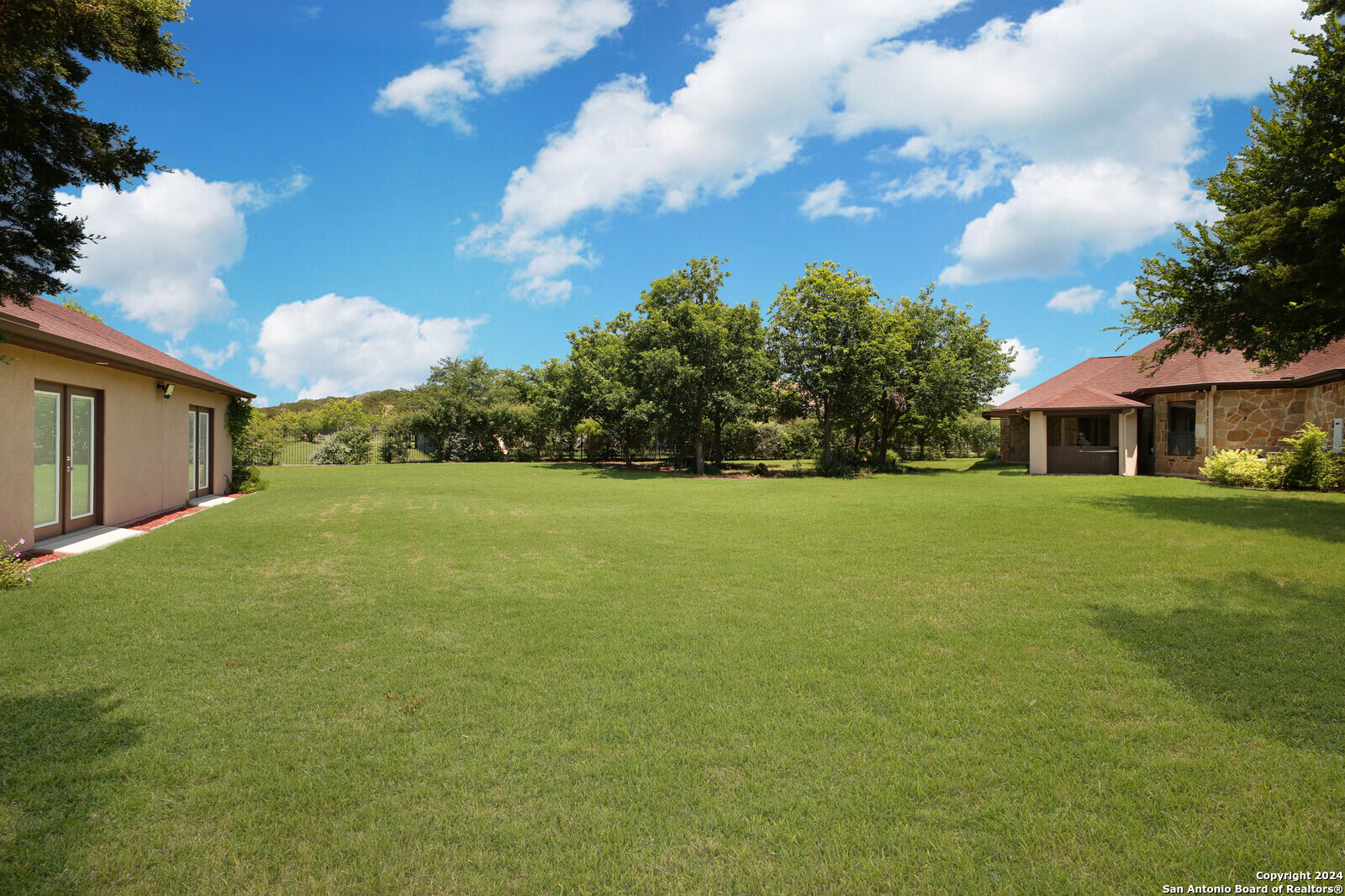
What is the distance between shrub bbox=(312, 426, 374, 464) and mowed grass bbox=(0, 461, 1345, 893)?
27.3 m

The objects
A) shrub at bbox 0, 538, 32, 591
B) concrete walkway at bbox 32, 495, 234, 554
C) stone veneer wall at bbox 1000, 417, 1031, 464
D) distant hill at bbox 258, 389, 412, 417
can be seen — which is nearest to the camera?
shrub at bbox 0, 538, 32, 591

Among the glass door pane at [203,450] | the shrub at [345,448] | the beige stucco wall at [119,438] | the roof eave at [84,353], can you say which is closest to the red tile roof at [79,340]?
A: the roof eave at [84,353]

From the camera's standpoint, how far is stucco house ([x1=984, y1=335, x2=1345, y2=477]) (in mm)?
17828

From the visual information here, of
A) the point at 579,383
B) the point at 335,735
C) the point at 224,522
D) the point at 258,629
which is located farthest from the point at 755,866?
the point at 579,383

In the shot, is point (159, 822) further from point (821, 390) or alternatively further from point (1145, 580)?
point (821, 390)

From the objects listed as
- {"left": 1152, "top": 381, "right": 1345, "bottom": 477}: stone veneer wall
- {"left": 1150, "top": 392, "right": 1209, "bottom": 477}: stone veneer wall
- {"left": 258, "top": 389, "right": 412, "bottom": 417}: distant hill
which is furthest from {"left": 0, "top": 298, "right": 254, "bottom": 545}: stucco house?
{"left": 258, "top": 389, "right": 412, "bottom": 417}: distant hill

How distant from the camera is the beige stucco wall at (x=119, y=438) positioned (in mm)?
7980

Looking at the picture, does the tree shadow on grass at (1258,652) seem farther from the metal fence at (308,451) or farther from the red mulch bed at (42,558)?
the metal fence at (308,451)

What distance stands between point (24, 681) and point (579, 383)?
25724 millimetres

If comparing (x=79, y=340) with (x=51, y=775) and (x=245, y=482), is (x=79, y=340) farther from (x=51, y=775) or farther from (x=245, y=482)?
(x=245, y=482)

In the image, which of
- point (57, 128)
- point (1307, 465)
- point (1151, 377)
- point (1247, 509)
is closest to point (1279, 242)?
point (1247, 509)

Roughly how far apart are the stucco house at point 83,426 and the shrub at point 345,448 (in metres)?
19.3

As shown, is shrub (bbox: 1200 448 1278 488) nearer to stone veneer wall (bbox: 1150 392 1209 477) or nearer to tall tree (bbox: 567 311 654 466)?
stone veneer wall (bbox: 1150 392 1209 477)

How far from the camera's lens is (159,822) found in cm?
267
